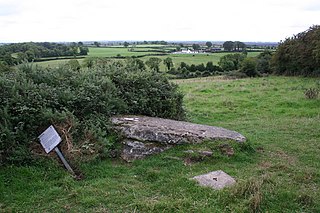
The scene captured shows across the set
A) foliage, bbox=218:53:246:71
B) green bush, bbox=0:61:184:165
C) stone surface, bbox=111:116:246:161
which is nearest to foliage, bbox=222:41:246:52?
foliage, bbox=218:53:246:71

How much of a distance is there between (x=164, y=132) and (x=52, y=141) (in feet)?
9.11

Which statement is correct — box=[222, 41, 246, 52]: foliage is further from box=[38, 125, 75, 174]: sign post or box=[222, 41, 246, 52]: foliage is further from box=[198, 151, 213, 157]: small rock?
box=[38, 125, 75, 174]: sign post

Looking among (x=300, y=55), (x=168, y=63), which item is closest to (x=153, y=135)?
(x=300, y=55)

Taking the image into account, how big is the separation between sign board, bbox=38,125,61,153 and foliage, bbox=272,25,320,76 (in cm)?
3160

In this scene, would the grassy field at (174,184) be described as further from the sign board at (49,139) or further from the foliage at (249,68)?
the foliage at (249,68)

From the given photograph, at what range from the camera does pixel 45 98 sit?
7.42 m

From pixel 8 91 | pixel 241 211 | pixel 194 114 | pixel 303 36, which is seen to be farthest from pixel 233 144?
pixel 303 36

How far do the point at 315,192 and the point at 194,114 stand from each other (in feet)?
28.9

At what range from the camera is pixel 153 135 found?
25.1 ft

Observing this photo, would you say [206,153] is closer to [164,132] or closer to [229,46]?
[164,132]

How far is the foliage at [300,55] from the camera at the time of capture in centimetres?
3444

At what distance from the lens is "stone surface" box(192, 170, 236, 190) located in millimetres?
5805

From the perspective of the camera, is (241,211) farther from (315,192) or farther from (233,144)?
(233,144)

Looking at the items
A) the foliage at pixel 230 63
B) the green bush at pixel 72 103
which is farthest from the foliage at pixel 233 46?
the green bush at pixel 72 103
